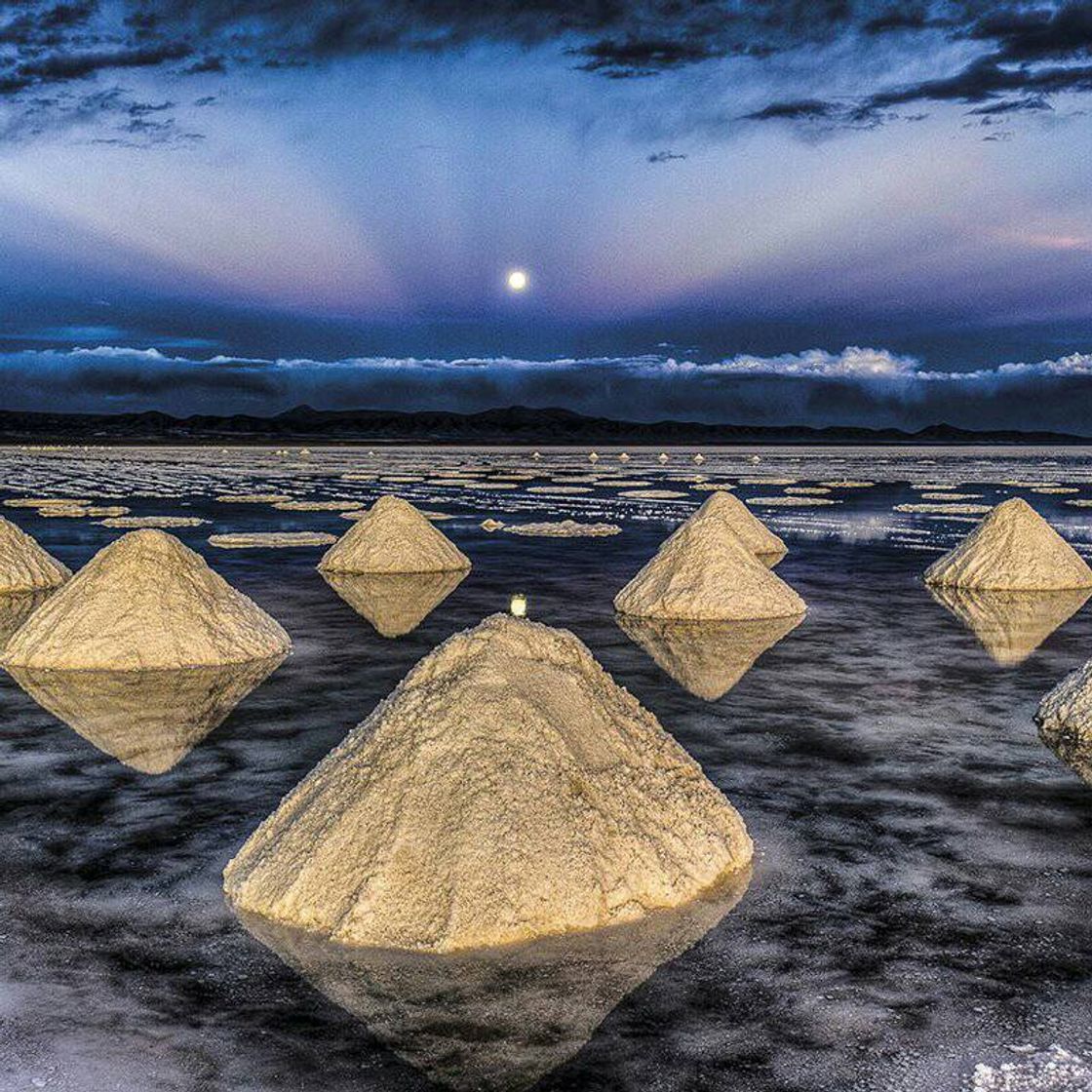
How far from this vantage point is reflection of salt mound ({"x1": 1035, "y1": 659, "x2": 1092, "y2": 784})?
6.91 meters

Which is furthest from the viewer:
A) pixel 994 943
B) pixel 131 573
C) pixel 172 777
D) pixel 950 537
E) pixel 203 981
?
pixel 950 537

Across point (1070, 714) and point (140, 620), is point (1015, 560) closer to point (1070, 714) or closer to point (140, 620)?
point (1070, 714)

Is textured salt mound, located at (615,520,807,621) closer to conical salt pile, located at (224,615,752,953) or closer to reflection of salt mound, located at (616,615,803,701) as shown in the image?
reflection of salt mound, located at (616,615,803,701)

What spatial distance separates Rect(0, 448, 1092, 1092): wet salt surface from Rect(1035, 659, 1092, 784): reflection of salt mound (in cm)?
14

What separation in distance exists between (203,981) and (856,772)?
3.56m

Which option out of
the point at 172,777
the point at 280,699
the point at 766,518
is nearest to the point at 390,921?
the point at 172,777

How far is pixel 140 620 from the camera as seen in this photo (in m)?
9.16

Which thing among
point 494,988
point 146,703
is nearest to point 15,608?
point 146,703

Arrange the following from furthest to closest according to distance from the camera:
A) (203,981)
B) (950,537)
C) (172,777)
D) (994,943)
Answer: (950,537) → (172,777) → (994,943) → (203,981)

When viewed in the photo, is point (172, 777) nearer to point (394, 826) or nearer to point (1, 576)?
point (394, 826)

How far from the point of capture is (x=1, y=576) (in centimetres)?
1315

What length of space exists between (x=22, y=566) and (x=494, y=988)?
10717mm

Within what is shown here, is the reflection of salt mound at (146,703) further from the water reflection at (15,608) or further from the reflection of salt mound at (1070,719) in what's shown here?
the reflection of salt mound at (1070,719)

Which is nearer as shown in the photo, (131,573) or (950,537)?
(131,573)
